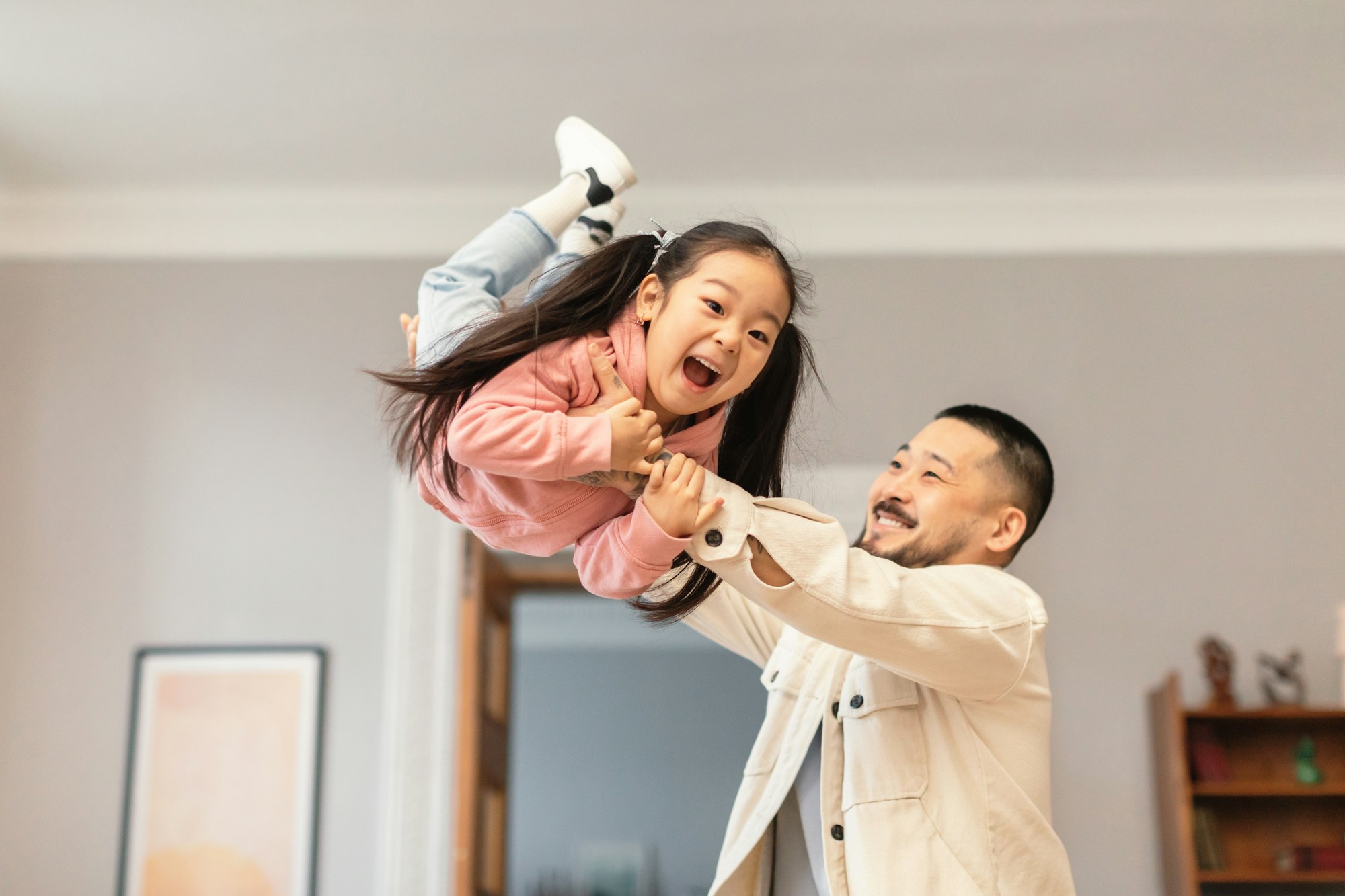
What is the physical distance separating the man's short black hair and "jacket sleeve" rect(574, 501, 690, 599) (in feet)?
2.57

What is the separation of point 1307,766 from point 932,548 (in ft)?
7.20

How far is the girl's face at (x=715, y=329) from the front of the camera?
1308 millimetres

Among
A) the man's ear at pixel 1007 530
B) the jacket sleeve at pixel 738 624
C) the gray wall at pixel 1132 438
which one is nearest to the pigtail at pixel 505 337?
the jacket sleeve at pixel 738 624

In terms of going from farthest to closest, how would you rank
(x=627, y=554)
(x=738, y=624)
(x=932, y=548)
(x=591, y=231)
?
(x=738, y=624), (x=932, y=548), (x=591, y=231), (x=627, y=554)

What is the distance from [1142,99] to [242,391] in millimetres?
2934

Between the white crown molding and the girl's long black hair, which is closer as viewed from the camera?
the girl's long black hair

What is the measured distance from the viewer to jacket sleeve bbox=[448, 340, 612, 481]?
4.03ft

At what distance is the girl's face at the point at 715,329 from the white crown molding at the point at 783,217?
2.85 meters

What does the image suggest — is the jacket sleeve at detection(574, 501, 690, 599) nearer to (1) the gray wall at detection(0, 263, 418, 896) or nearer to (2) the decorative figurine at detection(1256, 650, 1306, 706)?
(1) the gray wall at detection(0, 263, 418, 896)

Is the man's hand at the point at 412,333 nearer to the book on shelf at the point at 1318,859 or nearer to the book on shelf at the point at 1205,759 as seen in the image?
the book on shelf at the point at 1205,759

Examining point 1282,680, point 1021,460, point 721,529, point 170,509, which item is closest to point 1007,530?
point 1021,460

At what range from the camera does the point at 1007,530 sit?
77.2 inches

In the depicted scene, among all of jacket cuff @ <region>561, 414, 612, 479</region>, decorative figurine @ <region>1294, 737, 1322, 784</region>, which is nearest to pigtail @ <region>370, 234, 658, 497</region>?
jacket cuff @ <region>561, 414, 612, 479</region>

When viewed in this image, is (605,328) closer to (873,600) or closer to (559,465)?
(559,465)
